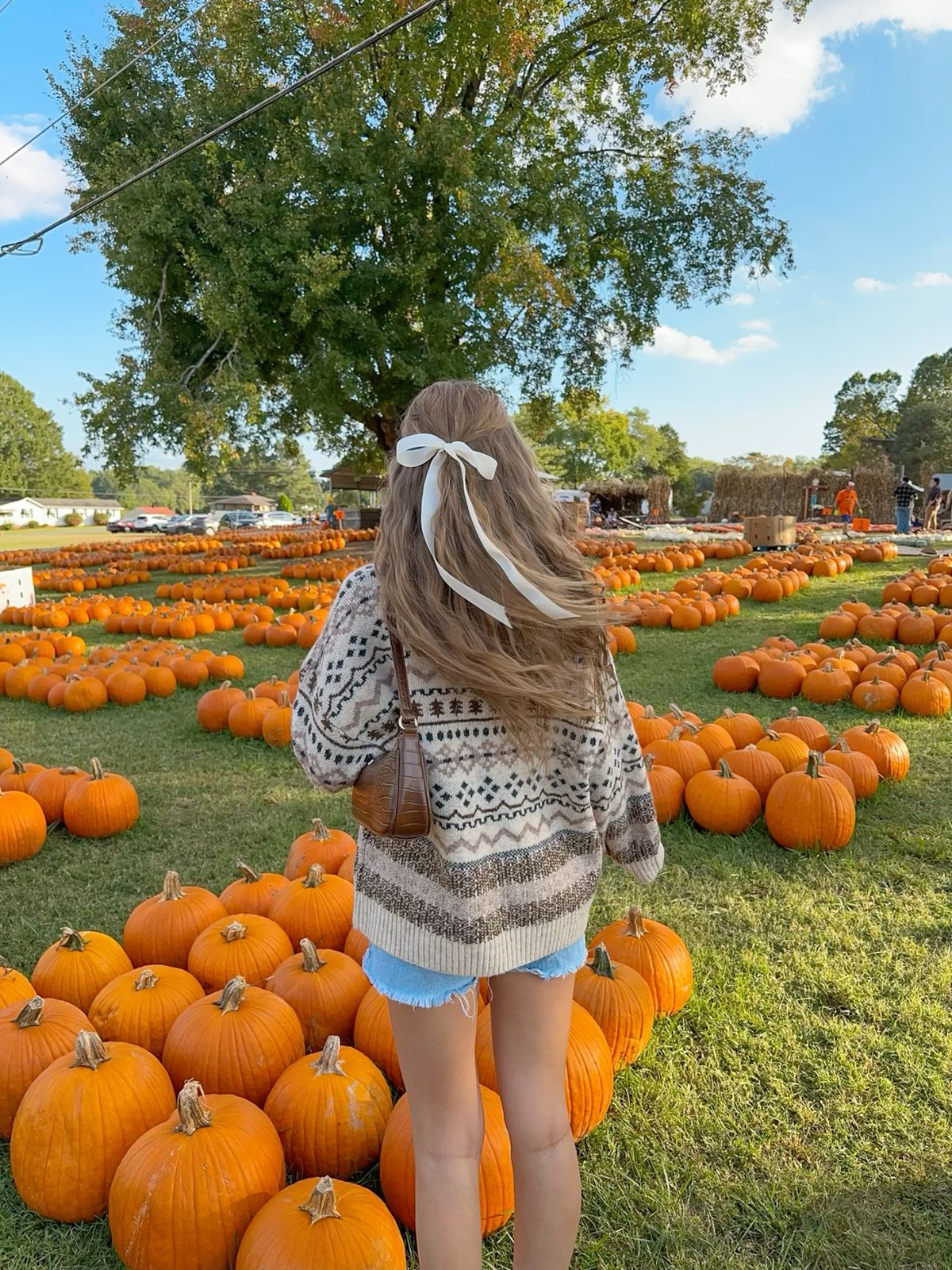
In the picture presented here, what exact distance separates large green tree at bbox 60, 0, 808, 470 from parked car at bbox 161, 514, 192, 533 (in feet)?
108

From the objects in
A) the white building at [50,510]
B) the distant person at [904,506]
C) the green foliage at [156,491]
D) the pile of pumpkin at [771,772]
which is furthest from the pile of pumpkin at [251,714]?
the green foliage at [156,491]

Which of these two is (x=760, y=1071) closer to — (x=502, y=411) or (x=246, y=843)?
(x=502, y=411)

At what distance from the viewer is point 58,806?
14.1 ft

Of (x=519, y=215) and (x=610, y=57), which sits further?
(x=610, y=57)

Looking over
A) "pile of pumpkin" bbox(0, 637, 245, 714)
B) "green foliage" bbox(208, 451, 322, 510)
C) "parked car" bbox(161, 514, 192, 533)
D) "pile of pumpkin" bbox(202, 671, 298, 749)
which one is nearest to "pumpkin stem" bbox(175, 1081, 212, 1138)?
"pile of pumpkin" bbox(202, 671, 298, 749)

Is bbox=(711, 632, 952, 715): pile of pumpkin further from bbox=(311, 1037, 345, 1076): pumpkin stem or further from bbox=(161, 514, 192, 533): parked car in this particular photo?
bbox=(161, 514, 192, 533): parked car

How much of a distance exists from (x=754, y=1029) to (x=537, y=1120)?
1324 mm

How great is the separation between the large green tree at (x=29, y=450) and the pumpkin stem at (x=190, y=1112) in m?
97.4

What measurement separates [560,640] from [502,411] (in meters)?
0.45

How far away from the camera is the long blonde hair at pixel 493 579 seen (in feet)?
4.57

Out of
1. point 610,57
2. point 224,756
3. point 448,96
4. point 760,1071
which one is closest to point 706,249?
point 610,57

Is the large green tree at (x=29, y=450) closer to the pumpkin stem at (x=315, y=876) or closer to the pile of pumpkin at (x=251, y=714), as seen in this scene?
the pile of pumpkin at (x=251, y=714)

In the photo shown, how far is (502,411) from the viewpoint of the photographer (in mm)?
1529

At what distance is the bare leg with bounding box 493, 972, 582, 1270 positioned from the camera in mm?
1561
